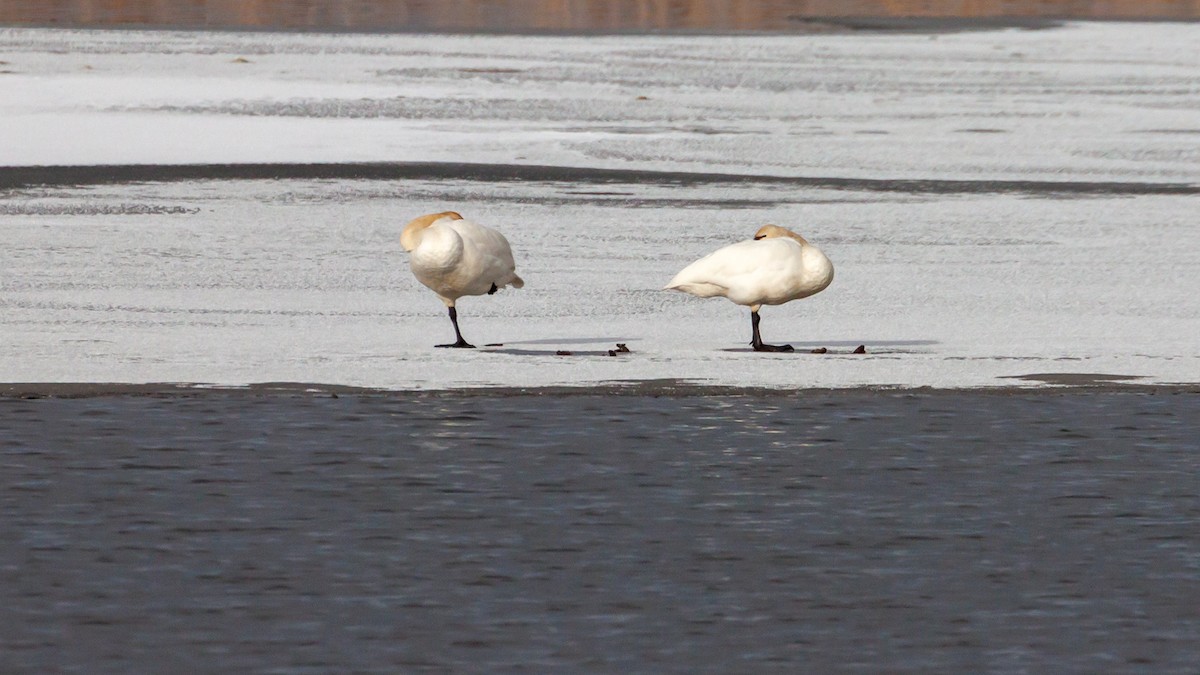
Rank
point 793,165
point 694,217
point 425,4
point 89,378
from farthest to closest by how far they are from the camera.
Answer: point 425,4 → point 793,165 → point 694,217 → point 89,378

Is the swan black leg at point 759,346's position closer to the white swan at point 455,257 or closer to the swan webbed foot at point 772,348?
the swan webbed foot at point 772,348

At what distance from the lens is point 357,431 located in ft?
25.9

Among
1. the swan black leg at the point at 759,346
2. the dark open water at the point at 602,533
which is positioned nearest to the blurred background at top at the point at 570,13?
the swan black leg at the point at 759,346

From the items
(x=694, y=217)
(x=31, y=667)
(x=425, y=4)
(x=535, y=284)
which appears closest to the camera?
(x=31, y=667)

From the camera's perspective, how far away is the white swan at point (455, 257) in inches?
Result: 376

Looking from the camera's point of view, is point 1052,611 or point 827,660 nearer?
point 827,660

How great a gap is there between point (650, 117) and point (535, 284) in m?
7.24

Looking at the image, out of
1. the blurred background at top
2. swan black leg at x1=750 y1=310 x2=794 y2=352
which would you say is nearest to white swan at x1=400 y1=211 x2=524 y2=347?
swan black leg at x1=750 y1=310 x2=794 y2=352

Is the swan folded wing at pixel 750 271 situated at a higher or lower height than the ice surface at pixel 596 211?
higher

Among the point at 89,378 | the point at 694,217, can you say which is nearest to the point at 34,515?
the point at 89,378

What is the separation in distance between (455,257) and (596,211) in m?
4.09

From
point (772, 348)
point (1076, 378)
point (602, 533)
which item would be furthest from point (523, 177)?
point (602, 533)

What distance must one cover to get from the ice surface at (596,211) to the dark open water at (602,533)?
2.68 feet

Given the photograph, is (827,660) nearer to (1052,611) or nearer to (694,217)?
(1052,611)
